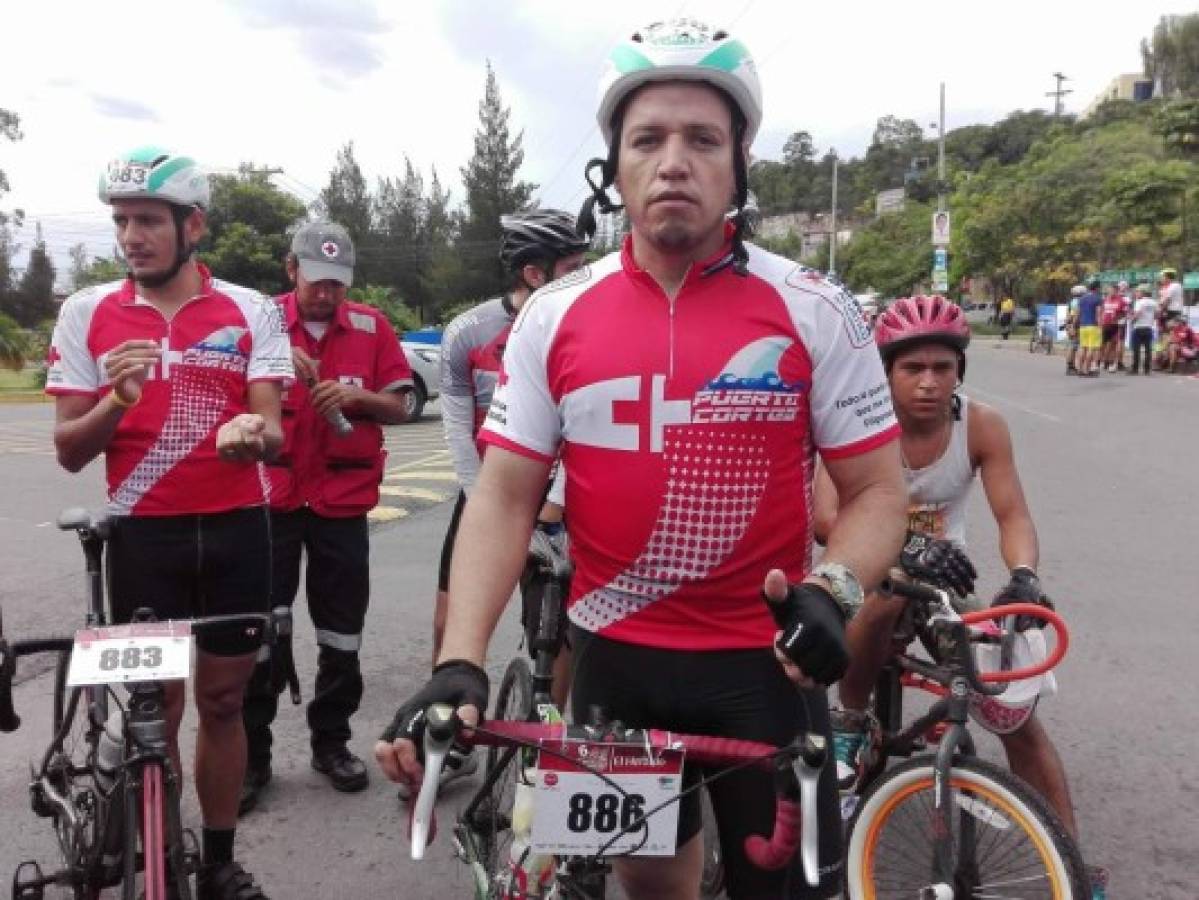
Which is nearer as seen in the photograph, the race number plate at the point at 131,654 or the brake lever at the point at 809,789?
the brake lever at the point at 809,789

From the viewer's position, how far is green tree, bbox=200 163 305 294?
47.5m

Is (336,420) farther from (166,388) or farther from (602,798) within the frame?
(602,798)

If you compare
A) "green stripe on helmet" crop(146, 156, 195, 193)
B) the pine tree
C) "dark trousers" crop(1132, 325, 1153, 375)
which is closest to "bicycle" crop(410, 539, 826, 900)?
"green stripe on helmet" crop(146, 156, 195, 193)

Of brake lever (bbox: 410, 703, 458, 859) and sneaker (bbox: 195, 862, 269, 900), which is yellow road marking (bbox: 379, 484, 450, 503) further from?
brake lever (bbox: 410, 703, 458, 859)

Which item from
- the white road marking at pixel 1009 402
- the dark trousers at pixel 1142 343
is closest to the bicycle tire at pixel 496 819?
the white road marking at pixel 1009 402

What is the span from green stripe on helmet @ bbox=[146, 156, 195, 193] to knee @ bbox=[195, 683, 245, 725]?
153cm

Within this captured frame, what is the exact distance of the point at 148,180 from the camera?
120 inches

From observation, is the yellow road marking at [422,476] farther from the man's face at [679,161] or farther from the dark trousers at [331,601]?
the man's face at [679,161]

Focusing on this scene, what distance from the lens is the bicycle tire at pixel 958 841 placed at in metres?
2.57

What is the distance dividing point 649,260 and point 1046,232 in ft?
167

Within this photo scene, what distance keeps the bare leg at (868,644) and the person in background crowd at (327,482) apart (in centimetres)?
201

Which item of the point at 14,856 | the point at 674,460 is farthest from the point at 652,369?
the point at 14,856

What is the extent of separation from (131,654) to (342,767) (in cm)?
179

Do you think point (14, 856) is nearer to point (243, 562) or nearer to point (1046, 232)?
point (243, 562)
